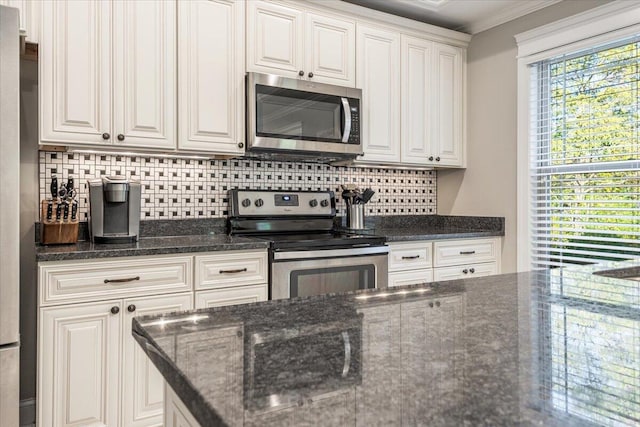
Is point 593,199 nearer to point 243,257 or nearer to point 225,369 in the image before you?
point 243,257

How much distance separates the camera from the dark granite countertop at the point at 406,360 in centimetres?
48

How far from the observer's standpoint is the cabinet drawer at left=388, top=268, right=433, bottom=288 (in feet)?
9.16

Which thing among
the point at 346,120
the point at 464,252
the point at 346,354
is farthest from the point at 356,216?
the point at 346,354

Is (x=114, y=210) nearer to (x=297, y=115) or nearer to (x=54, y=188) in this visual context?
(x=54, y=188)

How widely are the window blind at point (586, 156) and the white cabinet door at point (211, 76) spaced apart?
1957mm

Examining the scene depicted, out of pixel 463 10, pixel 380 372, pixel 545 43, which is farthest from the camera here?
pixel 463 10

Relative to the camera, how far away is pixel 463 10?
3207 millimetres

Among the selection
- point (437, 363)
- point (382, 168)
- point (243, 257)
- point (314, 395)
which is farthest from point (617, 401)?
point (382, 168)

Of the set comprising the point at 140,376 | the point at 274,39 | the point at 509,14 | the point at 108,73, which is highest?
the point at 509,14

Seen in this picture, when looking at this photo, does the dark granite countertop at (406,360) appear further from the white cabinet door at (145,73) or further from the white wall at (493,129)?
the white wall at (493,129)

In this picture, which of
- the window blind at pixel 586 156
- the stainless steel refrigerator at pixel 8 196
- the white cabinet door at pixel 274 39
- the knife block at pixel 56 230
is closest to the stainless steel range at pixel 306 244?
the white cabinet door at pixel 274 39

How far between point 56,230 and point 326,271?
51.9 inches

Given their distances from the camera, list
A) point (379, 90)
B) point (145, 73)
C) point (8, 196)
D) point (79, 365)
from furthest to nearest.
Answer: point (379, 90) < point (145, 73) < point (79, 365) < point (8, 196)

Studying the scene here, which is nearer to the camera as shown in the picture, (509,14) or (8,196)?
(8,196)
